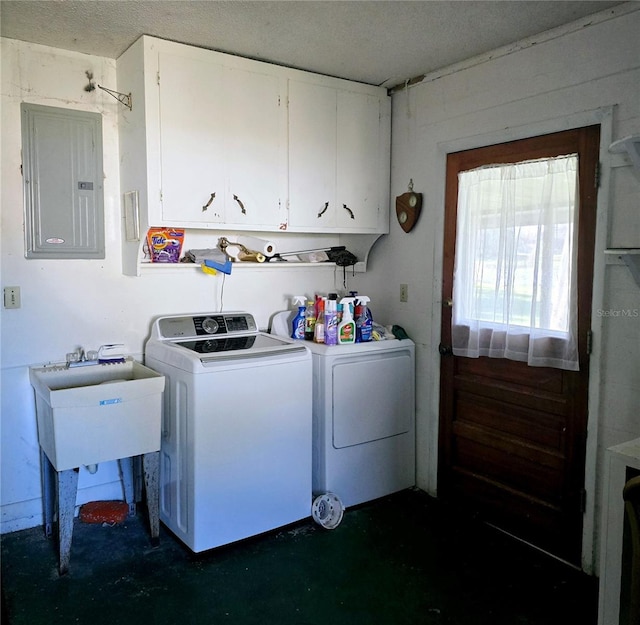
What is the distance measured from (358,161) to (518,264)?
1157mm

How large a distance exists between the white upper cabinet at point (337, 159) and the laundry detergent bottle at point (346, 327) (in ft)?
1.57

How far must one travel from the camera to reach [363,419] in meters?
2.93

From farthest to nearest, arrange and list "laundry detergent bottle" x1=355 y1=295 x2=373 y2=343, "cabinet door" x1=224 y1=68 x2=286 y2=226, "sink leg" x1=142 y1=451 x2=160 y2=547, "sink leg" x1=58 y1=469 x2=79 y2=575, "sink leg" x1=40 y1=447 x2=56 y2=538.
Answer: "laundry detergent bottle" x1=355 y1=295 x2=373 y2=343, "cabinet door" x1=224 y1=68 x2=286 y2=226, "sink leg" x1=40 y1=447 x2=56 y2=538, "sink leg" x1=142 y1=451 x2=160 y2=547, "sink leg" x1=58 y1=469 x2=79 y2=575

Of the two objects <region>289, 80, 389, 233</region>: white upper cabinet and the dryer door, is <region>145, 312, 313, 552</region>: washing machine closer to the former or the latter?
the dryer door

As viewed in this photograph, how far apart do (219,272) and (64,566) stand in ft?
5.21

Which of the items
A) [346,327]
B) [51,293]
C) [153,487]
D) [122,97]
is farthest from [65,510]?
[122,97]

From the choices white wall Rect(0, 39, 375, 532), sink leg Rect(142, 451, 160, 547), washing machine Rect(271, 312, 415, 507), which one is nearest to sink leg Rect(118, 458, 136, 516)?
white wall Rect(0, 39, 375, 532)

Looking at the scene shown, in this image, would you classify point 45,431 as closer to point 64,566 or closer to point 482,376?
point 64,566

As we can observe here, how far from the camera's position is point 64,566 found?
2322 millimetres

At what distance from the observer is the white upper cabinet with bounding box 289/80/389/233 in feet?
9.82

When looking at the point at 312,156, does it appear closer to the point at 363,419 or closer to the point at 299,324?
the point at 299,324

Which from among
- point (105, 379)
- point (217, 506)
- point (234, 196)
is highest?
point (234, 196)

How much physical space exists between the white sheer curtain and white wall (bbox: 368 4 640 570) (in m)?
0.14

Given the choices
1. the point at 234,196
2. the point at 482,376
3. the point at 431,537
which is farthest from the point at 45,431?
the point at 482,376
